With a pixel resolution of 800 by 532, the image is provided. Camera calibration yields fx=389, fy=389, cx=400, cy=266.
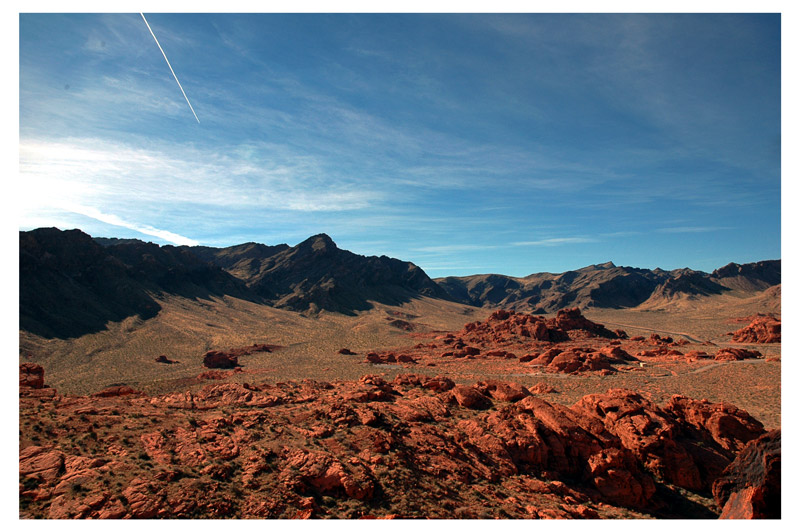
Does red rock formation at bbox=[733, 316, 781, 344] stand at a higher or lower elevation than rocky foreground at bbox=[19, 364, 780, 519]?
lower

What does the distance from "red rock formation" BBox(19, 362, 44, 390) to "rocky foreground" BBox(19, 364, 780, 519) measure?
10 centimetres

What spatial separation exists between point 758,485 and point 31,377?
2702 centimetres

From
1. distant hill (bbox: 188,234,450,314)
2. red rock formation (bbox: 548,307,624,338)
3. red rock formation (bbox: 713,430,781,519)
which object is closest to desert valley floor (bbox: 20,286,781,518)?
red rock formation (bbox: 713,430,781,519)

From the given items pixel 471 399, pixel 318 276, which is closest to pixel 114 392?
pixel 471 399

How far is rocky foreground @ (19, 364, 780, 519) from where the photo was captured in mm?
9664

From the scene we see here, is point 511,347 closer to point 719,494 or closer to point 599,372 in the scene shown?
point 599,372

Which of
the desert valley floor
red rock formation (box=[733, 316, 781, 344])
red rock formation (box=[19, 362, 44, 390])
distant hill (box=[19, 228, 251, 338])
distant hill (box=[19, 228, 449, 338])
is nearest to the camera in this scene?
the desert valley floor

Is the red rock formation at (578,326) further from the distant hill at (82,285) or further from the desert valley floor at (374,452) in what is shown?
the distant hill at (82,285)

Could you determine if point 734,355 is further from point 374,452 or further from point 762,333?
point 374,452

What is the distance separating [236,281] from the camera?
119750mm

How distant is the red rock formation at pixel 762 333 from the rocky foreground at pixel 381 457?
51977mm

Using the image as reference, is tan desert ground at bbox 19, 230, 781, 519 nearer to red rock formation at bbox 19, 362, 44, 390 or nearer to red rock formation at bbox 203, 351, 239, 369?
red rock formation at bbox 19, 362, 44, 390

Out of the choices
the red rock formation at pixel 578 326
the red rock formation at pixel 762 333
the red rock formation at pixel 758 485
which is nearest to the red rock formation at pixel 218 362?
the red rock formation at pixel 758 485

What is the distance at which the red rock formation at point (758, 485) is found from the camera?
949 cm
